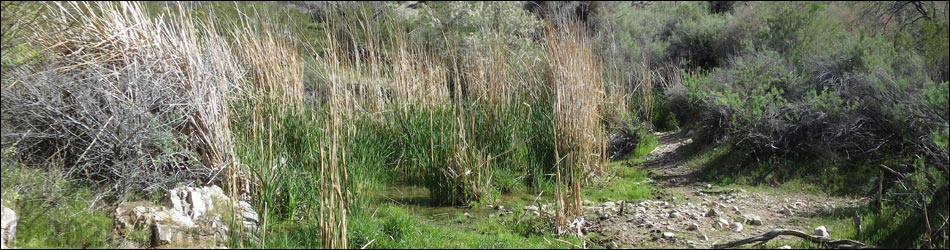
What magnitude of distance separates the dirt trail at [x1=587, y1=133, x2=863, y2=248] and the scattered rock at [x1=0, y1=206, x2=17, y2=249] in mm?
3725

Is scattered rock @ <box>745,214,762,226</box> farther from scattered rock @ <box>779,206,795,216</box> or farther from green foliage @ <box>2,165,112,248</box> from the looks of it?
green foliage @ <box>2,165,112,248</box>

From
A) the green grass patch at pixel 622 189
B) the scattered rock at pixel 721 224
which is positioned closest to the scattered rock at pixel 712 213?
the scattered rock at pixel 721 224

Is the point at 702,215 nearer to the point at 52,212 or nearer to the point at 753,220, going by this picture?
the point at 753,220

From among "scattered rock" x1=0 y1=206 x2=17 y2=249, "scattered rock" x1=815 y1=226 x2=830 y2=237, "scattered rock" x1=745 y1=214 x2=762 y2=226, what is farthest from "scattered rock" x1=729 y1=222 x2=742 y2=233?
"scattered rock" x1=0 y1=206 x2=17 y2=249

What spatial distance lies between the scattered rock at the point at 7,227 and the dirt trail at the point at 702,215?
373 centimetres

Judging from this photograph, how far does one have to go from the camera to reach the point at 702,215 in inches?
244

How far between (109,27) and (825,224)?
5.82 meters

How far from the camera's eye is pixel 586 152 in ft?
23.6

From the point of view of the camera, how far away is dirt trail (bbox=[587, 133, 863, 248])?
18.2 ft

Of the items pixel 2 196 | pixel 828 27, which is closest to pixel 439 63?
pixel 2 196

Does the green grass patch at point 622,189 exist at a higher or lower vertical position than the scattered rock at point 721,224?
higher

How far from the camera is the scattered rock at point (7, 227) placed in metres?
4.45

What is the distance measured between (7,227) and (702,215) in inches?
191

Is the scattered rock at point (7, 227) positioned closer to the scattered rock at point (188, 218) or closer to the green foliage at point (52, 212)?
the green foliage at point (52, 212)
